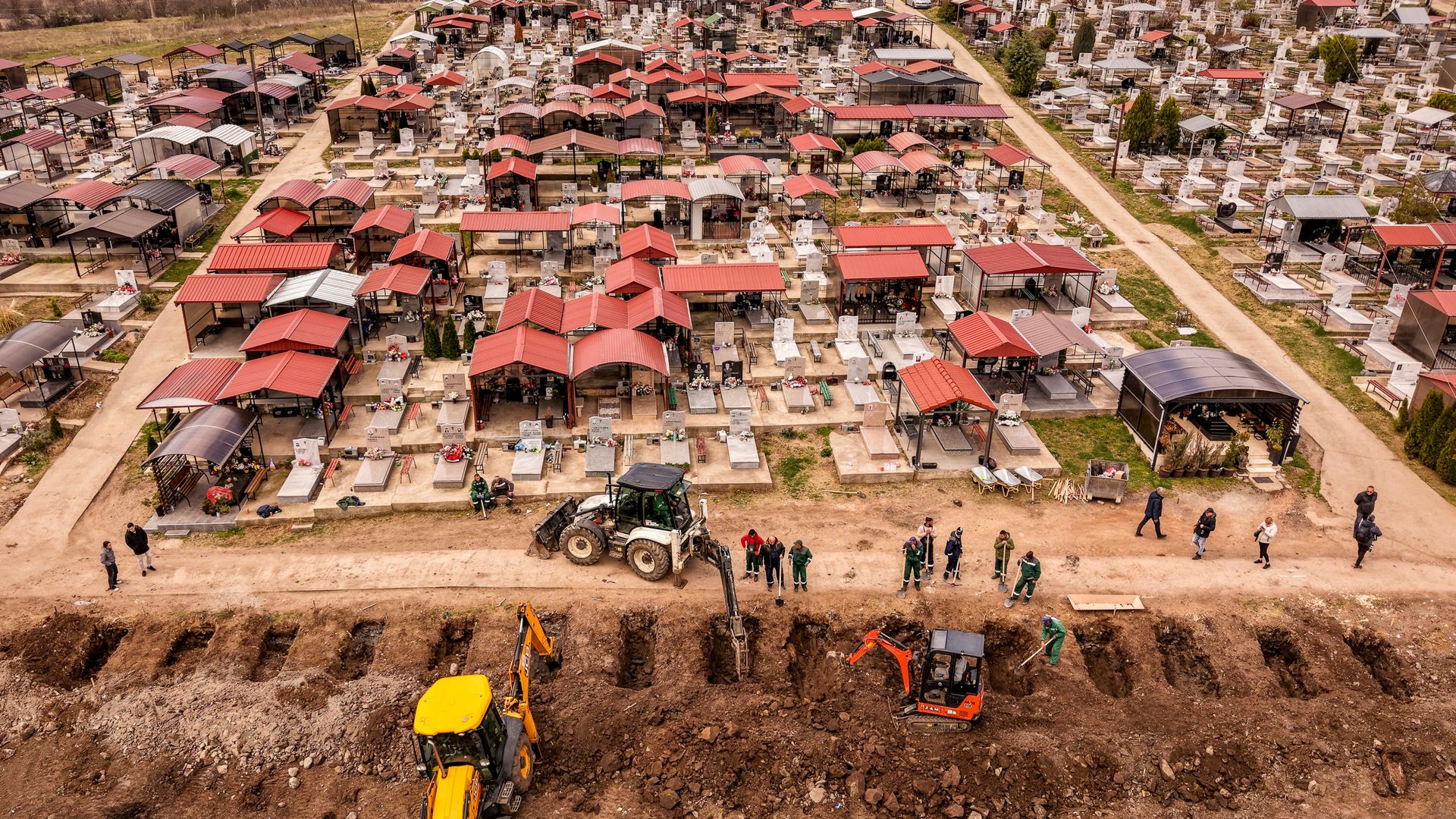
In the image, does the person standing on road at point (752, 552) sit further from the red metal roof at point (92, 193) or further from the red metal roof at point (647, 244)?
the red metal roof at point (92, 193)

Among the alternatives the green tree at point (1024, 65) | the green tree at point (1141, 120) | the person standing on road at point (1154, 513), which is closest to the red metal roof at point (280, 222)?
the person standing on road at point (1154, 513)

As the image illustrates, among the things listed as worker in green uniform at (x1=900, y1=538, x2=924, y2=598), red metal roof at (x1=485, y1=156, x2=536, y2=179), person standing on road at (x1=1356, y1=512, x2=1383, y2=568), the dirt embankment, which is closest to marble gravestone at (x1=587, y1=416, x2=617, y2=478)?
the dirt embankment

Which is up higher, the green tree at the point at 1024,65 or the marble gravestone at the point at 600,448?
the green tree at the point at 1024,65

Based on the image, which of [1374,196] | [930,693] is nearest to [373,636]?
[930,693]

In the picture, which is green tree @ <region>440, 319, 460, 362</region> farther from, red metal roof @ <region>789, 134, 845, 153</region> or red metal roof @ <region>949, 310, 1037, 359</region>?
red metal roof @ <region>789, 134, 845, 153</region>

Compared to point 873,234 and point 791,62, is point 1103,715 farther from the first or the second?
point 791,62

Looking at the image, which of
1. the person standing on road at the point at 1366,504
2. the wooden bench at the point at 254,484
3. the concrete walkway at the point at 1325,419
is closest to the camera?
the person standing on road at the point at 1366,504
